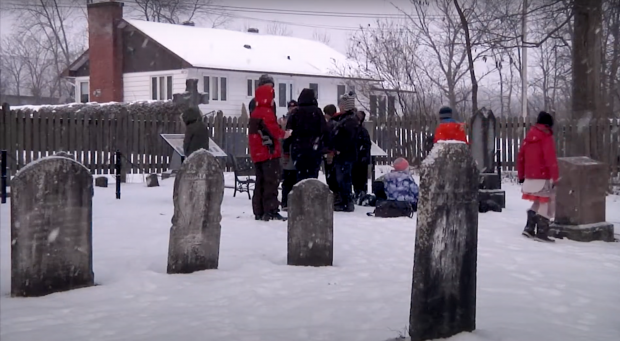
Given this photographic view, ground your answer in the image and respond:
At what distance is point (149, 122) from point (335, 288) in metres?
17.2

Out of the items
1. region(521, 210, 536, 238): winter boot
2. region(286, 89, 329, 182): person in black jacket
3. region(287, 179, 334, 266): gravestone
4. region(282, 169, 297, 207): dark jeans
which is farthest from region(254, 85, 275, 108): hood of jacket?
region(521, 210, 536, 238): winter boot

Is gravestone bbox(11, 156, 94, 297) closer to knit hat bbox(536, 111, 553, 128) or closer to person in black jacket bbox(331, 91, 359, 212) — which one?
knit hat bbox(536, 111, 553, 128)

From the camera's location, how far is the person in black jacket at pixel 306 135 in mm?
12268

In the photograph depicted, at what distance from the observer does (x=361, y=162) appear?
14.6m

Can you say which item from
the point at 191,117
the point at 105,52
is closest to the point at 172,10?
the point at 105,52

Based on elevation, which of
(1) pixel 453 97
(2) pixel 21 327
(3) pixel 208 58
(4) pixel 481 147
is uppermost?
(3) pixel 208 58

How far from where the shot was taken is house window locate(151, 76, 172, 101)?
1576 inches

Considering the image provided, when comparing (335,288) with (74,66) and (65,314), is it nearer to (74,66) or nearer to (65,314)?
(65,314)

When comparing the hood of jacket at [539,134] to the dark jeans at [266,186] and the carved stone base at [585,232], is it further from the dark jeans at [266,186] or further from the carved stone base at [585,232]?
the dark jeans at [266,186]

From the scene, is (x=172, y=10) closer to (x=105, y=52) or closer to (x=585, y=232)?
(x=105, y=52)

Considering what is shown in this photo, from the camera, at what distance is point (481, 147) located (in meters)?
15.4

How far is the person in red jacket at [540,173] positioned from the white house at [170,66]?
89.5ft

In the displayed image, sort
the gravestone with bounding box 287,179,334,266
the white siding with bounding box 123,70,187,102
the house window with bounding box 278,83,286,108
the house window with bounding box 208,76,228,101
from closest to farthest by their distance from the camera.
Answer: the gravestone with bounding box 287,179,334,266, the white siding with bounding box 123,70,187,102, the house window with bounding box 208,76,228,101, the house window with bounding box 278,83,286,108

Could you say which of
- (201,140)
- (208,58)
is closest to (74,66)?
(208,58)
